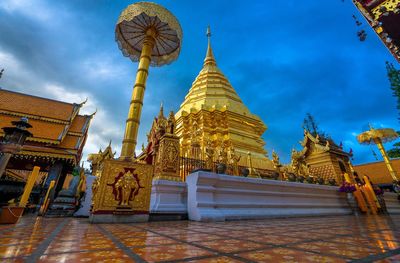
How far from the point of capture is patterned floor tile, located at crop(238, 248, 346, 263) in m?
1.33

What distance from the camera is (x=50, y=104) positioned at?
48.0 feet

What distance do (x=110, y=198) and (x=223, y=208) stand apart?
2542 mm

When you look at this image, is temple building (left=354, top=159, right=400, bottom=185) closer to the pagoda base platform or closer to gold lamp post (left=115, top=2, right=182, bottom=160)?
gold lamp post (left=115, top=2, right=182, bottom=160)

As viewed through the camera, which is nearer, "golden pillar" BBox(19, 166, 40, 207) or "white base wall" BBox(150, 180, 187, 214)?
"golden pillar" BBox(19, 166, 40, 207)

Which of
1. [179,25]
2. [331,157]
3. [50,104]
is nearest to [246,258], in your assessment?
[179,25]

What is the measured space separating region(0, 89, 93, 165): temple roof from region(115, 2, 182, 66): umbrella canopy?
22.8ft

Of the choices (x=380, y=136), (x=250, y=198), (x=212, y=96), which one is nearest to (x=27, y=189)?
(x=250, y=198)

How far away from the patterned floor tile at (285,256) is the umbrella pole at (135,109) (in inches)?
162

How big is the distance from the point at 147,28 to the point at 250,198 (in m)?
6.75

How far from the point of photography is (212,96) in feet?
47.4

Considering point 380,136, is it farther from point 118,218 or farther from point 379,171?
point 118,218

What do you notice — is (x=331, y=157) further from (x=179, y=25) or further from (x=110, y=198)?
(x=110, y=198)

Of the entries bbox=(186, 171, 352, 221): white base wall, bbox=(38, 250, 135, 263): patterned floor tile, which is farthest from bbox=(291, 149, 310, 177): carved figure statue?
bbox=(38, 250, 135, 263): patterned floor tile

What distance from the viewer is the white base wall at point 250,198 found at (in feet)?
14.8
